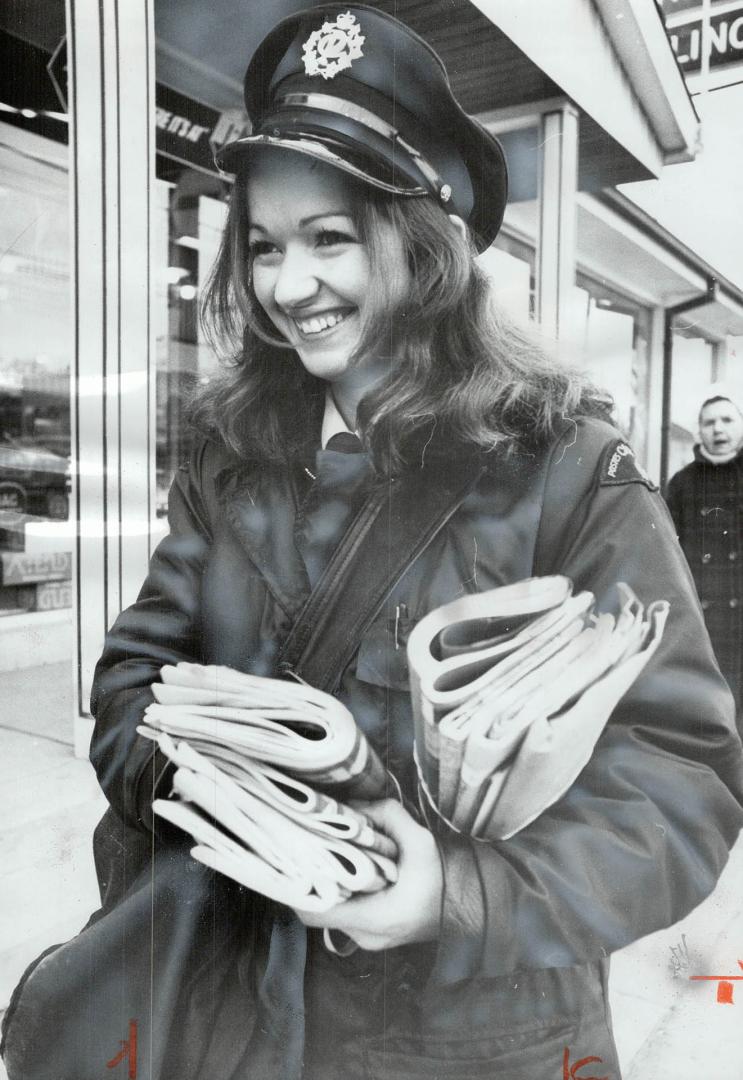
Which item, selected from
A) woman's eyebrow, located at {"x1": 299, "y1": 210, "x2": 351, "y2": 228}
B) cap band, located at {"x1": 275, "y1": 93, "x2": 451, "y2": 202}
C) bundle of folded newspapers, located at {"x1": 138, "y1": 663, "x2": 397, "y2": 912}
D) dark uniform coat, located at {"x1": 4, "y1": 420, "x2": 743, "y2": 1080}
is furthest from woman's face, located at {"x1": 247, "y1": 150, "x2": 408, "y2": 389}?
bundle of folded newspapers, located at {"x1": 138, "y1": 663, "x2": 397, "y2": 912}

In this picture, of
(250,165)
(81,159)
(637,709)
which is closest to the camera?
(637,709)

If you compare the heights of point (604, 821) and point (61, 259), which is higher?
point (61, 259)

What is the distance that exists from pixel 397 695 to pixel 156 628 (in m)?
0.58

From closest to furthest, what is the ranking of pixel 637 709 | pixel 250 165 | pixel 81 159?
pixel 637 709 < pixel 250 165 < pixel 81 159

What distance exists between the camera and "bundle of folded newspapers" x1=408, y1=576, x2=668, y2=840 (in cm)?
164

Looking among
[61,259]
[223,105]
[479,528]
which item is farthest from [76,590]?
[223,105]

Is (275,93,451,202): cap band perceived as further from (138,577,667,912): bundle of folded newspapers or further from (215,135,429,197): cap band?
(138,577,667,912): bundle of folded newspapers

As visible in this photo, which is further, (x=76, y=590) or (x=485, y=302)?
(x=76, y=590)

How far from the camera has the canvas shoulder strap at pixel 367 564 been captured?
1.70m

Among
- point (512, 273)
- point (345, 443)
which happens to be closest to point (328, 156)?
point (512, 273)

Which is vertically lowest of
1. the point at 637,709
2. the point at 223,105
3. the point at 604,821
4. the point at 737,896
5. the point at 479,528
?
the point at 737,896

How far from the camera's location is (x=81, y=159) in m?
1.89

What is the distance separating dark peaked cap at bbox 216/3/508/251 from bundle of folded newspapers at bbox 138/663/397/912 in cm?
102

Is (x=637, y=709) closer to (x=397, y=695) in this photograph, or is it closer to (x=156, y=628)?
(x=397, y=695)
